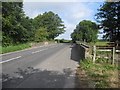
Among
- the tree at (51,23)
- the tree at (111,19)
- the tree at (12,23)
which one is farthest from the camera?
the tree at (51,23)

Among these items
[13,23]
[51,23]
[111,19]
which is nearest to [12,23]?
[13,23]

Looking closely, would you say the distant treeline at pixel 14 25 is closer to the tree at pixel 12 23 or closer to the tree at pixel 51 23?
the tree at pixel 12 23

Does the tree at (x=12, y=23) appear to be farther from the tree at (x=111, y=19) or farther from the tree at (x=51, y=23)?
the tree at (x=51, y=23)

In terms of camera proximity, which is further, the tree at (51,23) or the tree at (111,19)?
the tree at (51,23)

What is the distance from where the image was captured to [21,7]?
60.8 metres

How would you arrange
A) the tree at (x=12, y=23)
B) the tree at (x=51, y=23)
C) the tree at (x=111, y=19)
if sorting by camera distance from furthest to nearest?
the tree at (x=51, y=23)
the tree at (x=12, y=23)
the tree at (x=111, y=19)

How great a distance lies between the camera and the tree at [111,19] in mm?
42906

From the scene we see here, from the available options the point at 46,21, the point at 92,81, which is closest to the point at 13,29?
the point at 92,81

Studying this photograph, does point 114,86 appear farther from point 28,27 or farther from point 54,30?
point 54,30

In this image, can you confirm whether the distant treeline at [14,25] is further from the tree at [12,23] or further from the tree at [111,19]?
the tree at [111,19]

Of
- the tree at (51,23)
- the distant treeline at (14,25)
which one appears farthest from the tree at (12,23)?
the tree at (51,23)

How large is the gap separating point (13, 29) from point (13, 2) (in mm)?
5591

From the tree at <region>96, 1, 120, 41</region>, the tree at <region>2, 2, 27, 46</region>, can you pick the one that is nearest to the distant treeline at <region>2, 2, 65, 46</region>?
the tree at <region>2, 2, 27, 46</region>

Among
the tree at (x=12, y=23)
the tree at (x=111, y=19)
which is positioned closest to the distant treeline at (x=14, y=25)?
the tree at (x=12, y=23)
